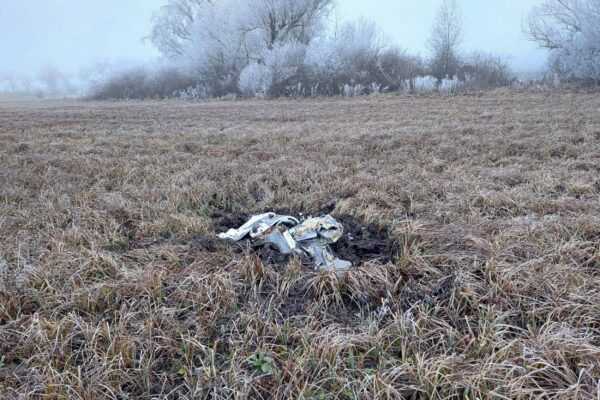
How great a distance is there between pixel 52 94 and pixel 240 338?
184 ft

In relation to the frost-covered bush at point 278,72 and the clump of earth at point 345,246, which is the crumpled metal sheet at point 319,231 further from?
the frost-covered bush at point 278,72

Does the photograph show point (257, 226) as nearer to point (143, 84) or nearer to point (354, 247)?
point (354, 247)

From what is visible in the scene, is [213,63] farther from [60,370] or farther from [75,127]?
[60,370]

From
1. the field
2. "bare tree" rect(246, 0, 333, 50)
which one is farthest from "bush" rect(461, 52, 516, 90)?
the field

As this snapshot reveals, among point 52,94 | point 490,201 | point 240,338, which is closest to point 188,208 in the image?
point 240,338

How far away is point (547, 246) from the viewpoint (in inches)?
121

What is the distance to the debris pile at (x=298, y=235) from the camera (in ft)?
10.5

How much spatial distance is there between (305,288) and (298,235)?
79 cm

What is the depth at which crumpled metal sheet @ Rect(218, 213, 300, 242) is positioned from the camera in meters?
3.55

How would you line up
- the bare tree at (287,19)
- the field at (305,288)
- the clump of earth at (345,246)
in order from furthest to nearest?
the bare tree at (287,19)
the clump of earth at (345,246)
the field at (305,288)

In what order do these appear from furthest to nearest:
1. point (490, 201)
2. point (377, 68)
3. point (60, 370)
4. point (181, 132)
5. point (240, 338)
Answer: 1. point (377, 68)
2. point (181, 132)
3. point (490, 201)
4. point (240, 338)
5. point (60, 370)

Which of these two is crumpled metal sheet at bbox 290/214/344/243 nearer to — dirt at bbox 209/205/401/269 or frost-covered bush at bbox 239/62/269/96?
dirt at bbox 209/205/401/269

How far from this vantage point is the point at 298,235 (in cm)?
343

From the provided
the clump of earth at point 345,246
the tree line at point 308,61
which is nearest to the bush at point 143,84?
the tree line at point 308,61
